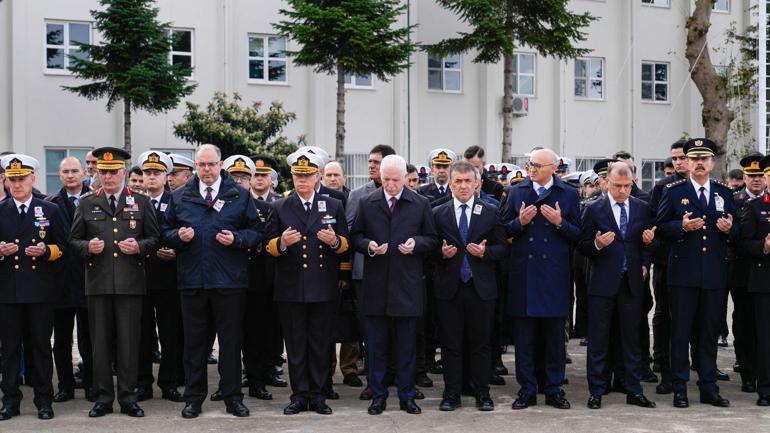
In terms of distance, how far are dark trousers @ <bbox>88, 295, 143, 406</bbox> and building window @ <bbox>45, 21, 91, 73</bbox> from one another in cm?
1786

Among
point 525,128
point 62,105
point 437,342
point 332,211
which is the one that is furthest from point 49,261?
point 525,128

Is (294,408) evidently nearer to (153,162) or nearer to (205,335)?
(205,335)

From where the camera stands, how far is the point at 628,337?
9.05 m

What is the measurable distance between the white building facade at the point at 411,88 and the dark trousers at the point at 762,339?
1869 centimetres

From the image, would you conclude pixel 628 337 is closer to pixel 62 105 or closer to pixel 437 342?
pixel 437 342

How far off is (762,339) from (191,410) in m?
5.51

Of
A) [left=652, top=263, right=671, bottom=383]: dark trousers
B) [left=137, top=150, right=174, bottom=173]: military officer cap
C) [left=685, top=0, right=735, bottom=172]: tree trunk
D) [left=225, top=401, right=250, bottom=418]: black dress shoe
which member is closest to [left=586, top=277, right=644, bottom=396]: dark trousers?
[left=652, top=263, right=671, bottom=383]: dark trousers

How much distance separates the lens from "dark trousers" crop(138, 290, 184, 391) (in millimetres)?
9352

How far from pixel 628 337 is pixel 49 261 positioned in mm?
5457

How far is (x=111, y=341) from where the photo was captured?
8.66m

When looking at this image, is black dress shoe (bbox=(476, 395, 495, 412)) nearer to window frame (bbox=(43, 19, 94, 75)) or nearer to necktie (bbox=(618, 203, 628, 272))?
necktie (bbox=(618, 203, 628, 272))

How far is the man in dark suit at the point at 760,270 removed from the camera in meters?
9.09

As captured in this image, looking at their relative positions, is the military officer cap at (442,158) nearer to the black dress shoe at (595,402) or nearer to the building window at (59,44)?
the black dress shoe at (595,402)

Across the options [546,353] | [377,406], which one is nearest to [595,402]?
[546,353]
